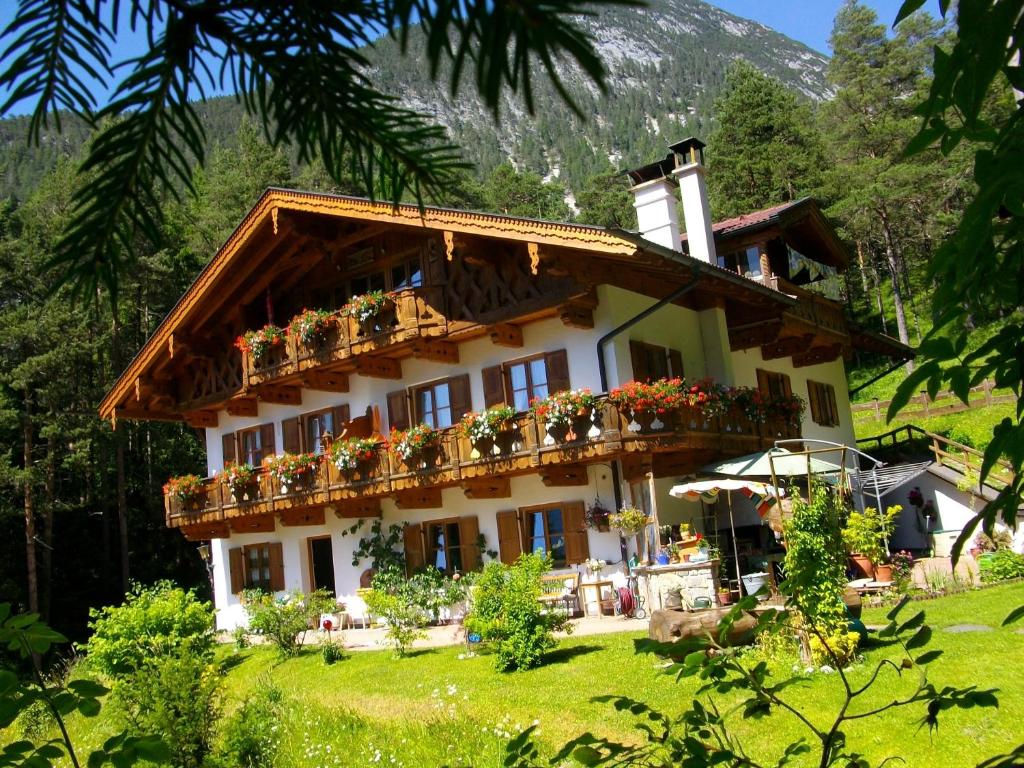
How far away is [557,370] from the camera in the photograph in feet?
59.7

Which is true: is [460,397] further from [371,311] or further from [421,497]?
[371,311]

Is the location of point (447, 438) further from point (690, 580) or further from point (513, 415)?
point (690, 580)

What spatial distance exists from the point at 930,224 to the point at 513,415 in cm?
3586

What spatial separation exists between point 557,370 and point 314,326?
19.3 feet

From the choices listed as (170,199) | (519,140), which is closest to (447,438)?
(170,199)

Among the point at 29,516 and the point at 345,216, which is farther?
the point at 29,516

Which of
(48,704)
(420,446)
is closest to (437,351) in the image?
(420,446)

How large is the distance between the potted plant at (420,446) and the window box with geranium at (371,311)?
236cm

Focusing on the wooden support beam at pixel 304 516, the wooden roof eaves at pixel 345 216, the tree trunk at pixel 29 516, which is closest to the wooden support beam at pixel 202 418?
the wooden roof eaves at pixel 345 216

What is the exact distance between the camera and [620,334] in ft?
58.2

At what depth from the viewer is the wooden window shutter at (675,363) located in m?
19.2

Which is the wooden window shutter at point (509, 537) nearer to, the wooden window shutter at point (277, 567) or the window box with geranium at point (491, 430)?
the window box with geranium at point (491, 430)

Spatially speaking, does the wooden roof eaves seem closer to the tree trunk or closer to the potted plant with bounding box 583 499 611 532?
the potted plant with bounding box 583 499 611 532

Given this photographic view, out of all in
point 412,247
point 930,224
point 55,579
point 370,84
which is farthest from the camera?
point 930,224
